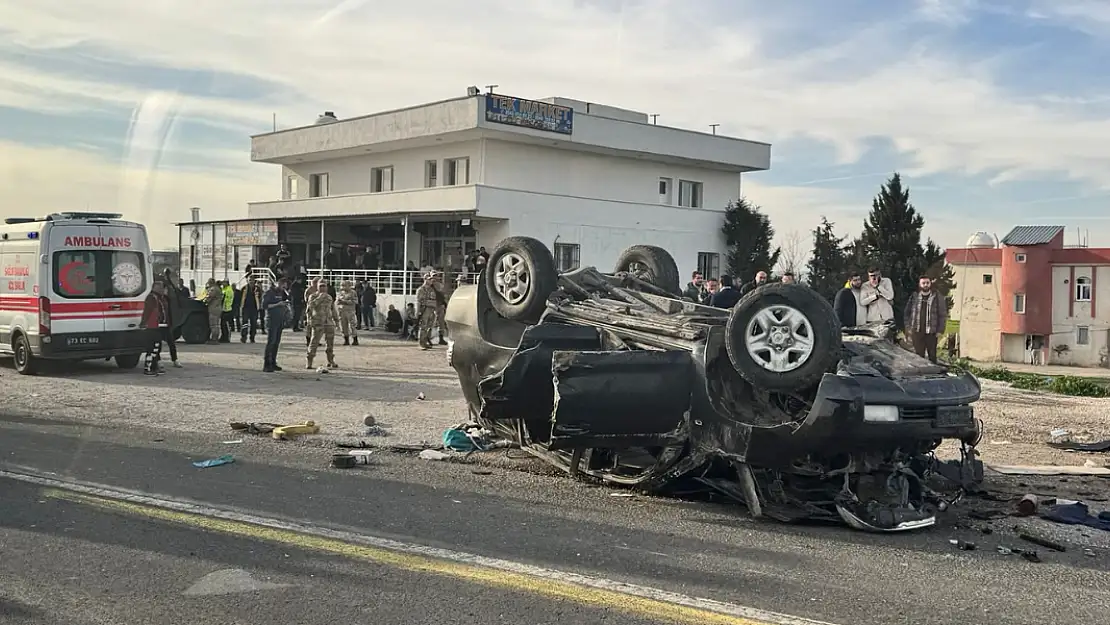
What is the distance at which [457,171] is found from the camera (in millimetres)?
34156

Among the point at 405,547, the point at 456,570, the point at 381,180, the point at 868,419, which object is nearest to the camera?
the point at 456,570

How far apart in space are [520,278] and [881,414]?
307 cm

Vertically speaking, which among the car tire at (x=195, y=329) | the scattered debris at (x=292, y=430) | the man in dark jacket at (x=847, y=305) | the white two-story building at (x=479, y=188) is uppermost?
the white two-story building at (x=479, y=188)

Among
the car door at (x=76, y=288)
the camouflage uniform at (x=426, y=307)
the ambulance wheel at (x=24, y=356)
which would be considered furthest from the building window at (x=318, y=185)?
the car door at (x=76, y=288)

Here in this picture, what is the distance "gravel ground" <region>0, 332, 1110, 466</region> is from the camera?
9711mm

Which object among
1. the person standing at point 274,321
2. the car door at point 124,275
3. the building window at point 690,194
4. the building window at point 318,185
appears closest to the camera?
the car door at point 124,275

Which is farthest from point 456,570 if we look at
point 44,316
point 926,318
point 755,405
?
point 44,316

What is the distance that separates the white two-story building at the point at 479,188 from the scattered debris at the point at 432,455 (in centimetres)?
2256

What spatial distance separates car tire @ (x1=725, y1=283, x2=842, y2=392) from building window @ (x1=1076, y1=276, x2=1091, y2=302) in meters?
42.2

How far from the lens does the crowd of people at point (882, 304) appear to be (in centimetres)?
1073

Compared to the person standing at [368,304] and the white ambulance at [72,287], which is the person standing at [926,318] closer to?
the white ambulance at [72,287]

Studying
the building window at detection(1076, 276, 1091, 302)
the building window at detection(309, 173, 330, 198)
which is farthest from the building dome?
the building window at detection(309, 173, 330, 198)

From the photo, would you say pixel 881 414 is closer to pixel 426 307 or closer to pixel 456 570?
pixel 456 570

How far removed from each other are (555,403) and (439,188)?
26352 mm
